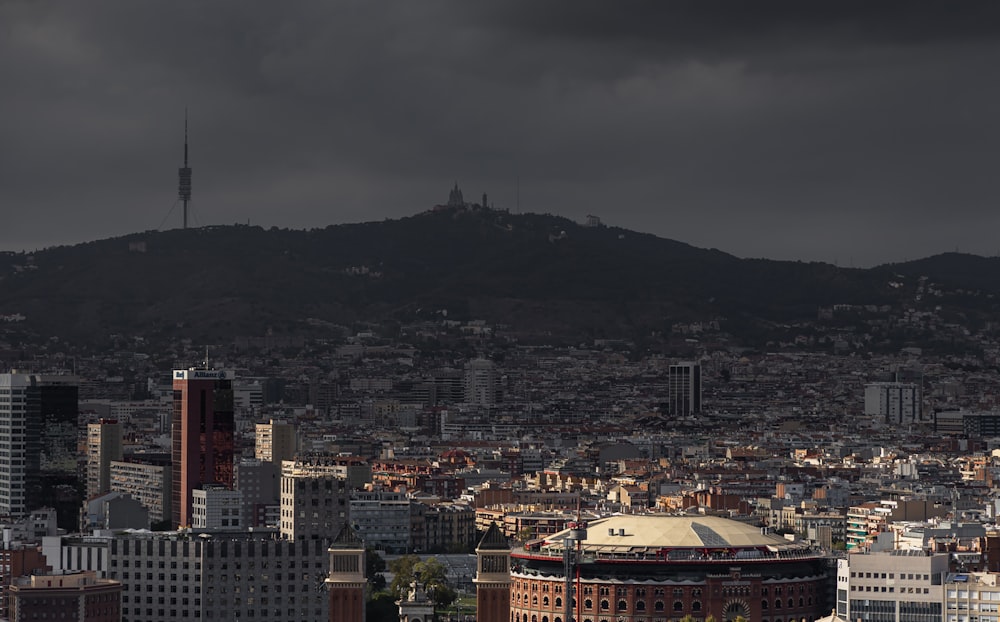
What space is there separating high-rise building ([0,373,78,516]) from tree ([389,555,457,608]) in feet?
119

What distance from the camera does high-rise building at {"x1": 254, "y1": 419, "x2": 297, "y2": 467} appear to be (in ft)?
625

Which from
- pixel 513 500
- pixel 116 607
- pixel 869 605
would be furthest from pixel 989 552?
pixel 513 500

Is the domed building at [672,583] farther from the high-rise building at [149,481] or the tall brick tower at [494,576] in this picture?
the high-rise building at [149,481]

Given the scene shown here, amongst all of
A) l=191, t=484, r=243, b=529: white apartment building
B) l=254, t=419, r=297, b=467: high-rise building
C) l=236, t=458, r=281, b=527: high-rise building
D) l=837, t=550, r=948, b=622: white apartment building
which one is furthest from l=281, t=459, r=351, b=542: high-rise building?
l=254, t=419, r=297, b=467: high-rise building

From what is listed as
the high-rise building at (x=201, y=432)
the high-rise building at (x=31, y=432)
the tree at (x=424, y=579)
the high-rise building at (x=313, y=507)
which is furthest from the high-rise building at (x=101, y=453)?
the tree at (x=424, y=579)

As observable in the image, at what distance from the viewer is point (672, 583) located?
96312 millimetres

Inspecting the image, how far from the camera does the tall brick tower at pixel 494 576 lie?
85938 mm

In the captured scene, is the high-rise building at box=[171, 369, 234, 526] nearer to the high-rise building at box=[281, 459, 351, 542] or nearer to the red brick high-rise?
the high-rise building at box=[281, 459, 351, 542]

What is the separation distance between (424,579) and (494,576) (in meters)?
21.4

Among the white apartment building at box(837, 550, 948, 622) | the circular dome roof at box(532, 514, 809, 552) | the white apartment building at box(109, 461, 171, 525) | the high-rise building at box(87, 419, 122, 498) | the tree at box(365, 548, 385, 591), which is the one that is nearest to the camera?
the white apartment building at box(837, 550, 948, 622)

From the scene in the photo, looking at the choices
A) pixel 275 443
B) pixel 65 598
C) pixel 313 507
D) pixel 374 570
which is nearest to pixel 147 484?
pixel 313 507

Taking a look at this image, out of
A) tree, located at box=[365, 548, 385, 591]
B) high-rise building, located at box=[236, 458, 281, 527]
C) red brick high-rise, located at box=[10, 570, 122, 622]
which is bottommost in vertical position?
tree, located at box=[365, 548, 385, 591]

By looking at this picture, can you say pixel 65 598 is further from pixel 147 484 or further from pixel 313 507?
pixel 147 484

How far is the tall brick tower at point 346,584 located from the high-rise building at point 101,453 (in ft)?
239
